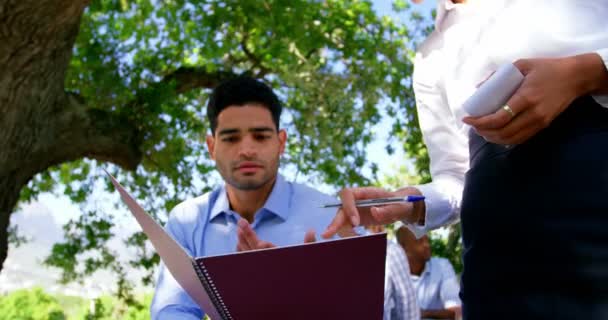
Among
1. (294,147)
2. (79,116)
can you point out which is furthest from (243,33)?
(79,116)

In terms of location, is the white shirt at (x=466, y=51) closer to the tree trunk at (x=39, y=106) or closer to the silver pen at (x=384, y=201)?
the silver pen at (x=384, y=201)

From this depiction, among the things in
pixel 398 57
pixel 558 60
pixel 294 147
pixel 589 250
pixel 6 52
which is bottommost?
pixel 589 250

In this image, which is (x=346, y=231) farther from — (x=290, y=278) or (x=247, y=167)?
(x=247, y=167)

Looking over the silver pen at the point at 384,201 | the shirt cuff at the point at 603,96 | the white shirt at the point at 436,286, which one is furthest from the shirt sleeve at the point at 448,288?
the shirt cuff at the point at 603,96

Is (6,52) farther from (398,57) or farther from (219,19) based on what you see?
(398,57)

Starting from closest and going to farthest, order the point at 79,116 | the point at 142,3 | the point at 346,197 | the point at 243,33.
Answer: the point at 346,197, the point at 79,116, the point at 243,33, the point at 142,3

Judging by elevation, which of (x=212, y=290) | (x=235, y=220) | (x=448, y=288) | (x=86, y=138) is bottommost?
(x=212, y=290)

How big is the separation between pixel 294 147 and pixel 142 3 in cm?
315

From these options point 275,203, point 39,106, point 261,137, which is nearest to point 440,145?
point 275,203

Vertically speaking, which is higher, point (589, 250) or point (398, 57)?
point (398, 57)

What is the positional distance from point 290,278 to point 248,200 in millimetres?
1601

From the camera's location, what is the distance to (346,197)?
4.92 ft

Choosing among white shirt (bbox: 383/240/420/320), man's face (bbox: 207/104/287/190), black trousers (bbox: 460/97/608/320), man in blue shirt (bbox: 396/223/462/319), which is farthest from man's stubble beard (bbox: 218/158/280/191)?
man in blue shirt (bbox: 396/223/462/319)

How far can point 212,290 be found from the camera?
149 centimetres
